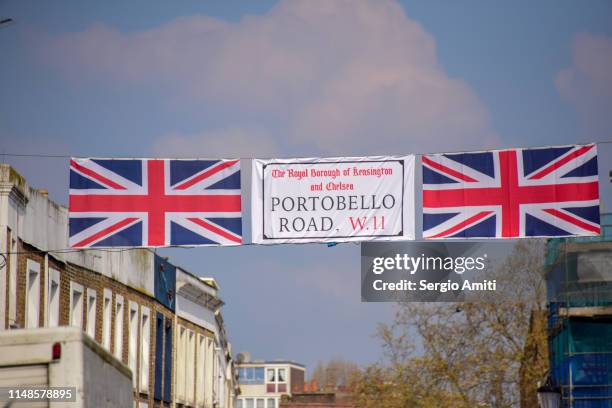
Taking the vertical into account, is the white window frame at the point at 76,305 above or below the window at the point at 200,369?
above

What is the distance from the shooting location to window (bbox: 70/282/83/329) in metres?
31.4

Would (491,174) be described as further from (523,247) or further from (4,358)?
(523,247)

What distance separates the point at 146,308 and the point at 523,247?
19.2m

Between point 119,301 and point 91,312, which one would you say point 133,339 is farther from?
point 91,312

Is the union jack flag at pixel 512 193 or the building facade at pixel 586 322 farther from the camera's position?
the building facade at pixel 586 322

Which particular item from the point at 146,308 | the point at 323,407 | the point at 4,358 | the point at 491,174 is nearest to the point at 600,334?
the point at 146,308

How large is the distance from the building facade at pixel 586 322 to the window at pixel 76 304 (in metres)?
16.2

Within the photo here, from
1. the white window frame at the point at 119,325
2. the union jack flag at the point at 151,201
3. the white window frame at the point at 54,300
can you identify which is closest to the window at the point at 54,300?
the white window frame at the point at 54,300

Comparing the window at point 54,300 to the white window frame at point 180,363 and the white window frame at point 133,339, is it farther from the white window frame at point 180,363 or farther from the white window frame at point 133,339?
the white window frame at point 180,363

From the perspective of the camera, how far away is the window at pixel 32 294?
89.5 feet

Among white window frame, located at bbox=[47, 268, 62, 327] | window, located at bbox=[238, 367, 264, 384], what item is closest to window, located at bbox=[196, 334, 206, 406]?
white window frame, located at bbox=[47, 268, 62, 327]

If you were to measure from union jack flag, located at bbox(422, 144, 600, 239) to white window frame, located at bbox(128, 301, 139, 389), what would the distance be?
1550cm

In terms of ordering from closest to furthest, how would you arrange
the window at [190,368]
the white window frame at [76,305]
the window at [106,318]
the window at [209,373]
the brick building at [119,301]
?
the brick building at [119,301] < the white window frame at [76,305] < the window at [106,318] < the window at [190,368] < the window at [209,373]

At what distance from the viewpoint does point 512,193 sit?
79.9ft
